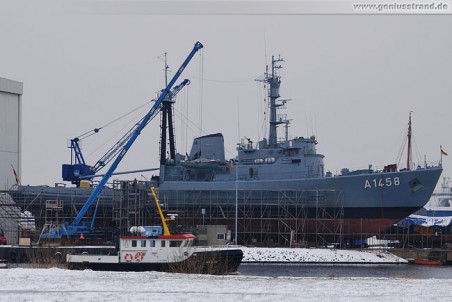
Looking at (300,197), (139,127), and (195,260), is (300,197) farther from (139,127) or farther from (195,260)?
(195,260)

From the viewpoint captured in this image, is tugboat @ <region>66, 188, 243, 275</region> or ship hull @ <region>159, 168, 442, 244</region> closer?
tugboat @ <region>66, 188, 243, 275</region>

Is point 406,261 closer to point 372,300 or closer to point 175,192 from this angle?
point 175,192

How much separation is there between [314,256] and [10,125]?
2407 centimetres

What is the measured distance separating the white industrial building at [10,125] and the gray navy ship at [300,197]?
14.3 meters

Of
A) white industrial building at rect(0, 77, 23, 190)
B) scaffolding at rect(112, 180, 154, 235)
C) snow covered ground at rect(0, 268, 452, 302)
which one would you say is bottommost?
snow covered ground at rect(0, 268, 452, 302)

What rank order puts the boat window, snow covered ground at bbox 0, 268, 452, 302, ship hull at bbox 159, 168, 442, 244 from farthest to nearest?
ship hull at bbox 159, 168, 442, 244
the boat window
snow covered ground at bbox 0, 268, 452, 302

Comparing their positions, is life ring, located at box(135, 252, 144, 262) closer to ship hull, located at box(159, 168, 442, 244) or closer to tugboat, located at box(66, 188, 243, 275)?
tugboat, located at box(66, 188, 243, 275)

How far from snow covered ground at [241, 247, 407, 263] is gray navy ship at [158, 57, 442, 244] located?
9364mm

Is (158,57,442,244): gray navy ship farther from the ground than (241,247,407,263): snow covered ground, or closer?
farther from the ground

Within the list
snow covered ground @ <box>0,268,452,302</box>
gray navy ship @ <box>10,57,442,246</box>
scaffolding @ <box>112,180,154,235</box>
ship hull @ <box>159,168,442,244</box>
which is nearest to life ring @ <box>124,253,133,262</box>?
snow covered ground @ <box>0,268,452,302</box>

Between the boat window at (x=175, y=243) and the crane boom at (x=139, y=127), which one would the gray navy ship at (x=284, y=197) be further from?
the boat window at (x=175, y=243)

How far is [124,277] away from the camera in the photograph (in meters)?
25.2

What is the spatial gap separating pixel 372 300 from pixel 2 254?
113ft

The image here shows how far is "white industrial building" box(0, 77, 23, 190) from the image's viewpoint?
62.8m
